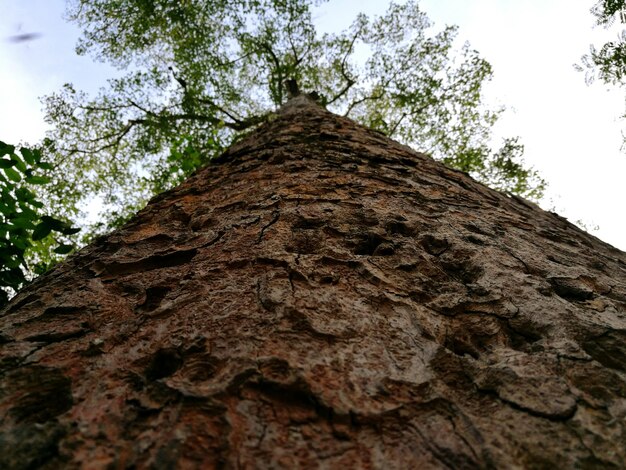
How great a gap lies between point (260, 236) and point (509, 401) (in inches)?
38.6

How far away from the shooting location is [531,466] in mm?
671

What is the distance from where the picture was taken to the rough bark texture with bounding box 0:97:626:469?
2.29ft

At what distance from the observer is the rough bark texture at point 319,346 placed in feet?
2.29

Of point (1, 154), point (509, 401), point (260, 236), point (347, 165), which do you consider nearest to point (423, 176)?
point (347, 165)

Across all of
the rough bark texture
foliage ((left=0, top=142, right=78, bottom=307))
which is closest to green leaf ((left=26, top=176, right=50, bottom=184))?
foliage ((left=0, top=142, right=78, bottom=307))

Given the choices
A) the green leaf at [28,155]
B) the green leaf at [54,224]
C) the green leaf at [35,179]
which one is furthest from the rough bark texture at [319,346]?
the green leaf at [28,155]

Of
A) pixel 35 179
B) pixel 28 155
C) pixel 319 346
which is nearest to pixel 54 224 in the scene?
pixel 35 179

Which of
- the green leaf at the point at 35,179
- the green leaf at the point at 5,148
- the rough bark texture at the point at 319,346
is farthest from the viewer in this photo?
the green leaf at the point at 35,179

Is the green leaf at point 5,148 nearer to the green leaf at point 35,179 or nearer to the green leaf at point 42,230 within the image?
the green leaf at point 35,179

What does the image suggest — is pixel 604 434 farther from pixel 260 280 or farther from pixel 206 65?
pixel 206 65

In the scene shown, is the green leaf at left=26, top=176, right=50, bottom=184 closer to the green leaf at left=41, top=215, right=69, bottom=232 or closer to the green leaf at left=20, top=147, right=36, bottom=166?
the green leaf at left=20, top=147, right=36, bottom=166

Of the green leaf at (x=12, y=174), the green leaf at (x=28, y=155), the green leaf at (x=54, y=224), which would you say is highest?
the green leaf at (x=28, y=155)

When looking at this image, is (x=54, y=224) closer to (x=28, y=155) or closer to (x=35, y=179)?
→ (x=35, y=179)

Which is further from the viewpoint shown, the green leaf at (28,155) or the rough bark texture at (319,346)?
the green leaf at (28,155)
